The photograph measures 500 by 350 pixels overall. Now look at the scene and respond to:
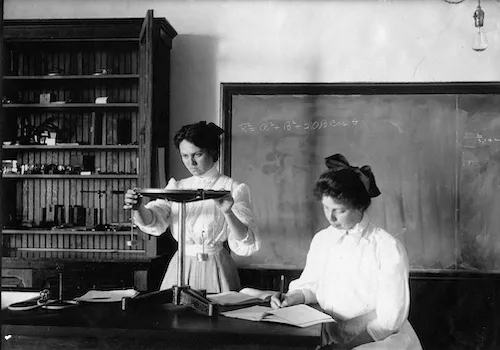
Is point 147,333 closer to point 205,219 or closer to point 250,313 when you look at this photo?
point 250,313

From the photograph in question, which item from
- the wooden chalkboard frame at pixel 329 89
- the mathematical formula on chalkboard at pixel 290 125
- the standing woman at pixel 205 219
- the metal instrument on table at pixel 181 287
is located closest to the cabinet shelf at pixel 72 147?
the wooden chalkboard frame at pixel 329 89

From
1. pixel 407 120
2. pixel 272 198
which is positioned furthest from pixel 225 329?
pixel 407 120

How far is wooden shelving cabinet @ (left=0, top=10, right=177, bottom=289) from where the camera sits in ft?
13.0

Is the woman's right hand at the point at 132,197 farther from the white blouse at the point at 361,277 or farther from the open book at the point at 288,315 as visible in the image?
the white blouse at the point at 361,277

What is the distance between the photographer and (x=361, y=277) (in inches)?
85.7

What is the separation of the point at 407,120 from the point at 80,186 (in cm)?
228

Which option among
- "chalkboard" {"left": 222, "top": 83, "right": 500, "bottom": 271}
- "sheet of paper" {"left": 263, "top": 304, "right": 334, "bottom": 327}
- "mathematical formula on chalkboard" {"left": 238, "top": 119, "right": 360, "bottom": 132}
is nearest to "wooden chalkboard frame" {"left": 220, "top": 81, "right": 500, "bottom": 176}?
"chalkboard" {"left": 222, "top": 83, "right": 500, "bottom": 271}

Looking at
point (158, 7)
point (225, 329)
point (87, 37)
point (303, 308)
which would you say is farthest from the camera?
point (158, 7)

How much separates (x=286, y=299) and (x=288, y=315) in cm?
25

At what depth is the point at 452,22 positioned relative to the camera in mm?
4070

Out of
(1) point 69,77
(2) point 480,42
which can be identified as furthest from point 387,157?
(1) point 69,77

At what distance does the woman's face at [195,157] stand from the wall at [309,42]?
1.38 metres

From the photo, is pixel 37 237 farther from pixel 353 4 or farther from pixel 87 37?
pixel 353 4

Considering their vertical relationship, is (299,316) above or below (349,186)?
below
